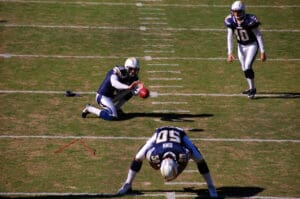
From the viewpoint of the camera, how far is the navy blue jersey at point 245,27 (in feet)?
49.3

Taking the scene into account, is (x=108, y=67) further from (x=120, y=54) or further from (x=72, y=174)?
(x=72, y=174)

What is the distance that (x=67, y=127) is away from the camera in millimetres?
13320

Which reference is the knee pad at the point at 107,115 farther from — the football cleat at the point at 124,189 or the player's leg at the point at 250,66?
the football cleat at the point at 124,189

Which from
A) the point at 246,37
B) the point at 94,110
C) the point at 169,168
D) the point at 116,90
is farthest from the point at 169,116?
the point at 169,168

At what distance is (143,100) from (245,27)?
2.71 meters

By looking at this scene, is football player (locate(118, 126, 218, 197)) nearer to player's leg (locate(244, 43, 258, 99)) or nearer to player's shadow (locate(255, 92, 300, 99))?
player's leg (locate(244, 43, 258, 99))

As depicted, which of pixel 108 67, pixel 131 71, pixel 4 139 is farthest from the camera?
pixel 108 67

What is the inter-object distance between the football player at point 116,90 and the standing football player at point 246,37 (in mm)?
2502

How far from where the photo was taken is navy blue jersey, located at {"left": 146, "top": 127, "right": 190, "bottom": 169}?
9.80 meters

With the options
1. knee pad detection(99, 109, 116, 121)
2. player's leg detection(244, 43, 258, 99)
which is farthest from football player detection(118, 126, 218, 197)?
player's leg detection(244, 43, 258, 99)

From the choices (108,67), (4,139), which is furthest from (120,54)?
(4,139)

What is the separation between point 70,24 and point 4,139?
25.7 feet

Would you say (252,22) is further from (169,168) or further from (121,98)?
(169,168)

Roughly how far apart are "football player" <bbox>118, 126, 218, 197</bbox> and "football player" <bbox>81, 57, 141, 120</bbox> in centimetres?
320
